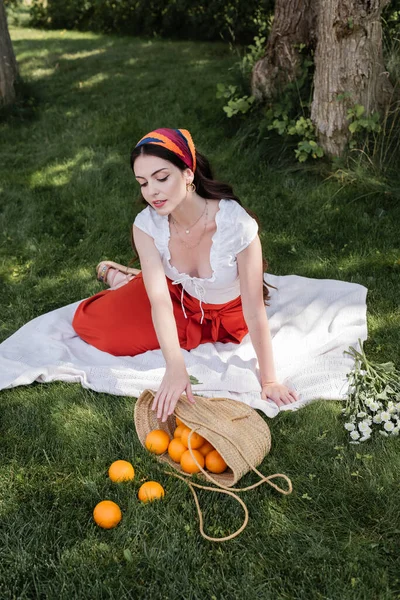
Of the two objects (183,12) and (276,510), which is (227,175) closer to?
(276,510)

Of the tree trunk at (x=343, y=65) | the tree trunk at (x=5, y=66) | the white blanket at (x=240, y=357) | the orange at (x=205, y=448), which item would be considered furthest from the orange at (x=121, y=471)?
the tree trunk at (x=5, y=66)

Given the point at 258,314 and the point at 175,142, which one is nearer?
the point at 175,142

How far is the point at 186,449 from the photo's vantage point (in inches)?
114

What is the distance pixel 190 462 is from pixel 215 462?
0.37 ft

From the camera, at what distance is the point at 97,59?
31.5 ft

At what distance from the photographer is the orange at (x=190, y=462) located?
9.21 feet

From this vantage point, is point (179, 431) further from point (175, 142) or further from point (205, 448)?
point (175, 142)

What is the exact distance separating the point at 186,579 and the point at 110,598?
0.29m

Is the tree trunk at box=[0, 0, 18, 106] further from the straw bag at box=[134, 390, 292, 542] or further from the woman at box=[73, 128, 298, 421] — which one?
the straw bag at box=[134, 390, 292, 542]

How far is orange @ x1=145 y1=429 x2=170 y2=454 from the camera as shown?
294 cm

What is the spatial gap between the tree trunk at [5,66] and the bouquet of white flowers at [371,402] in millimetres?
5822

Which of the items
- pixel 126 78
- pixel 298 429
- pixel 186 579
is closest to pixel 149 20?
pixel 126 78

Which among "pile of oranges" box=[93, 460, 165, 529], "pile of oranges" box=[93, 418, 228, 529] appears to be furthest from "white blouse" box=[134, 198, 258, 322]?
"pile of oranges" box=[93, 460, 165, 529]

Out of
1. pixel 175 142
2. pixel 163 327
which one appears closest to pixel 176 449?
pixel 163 327
